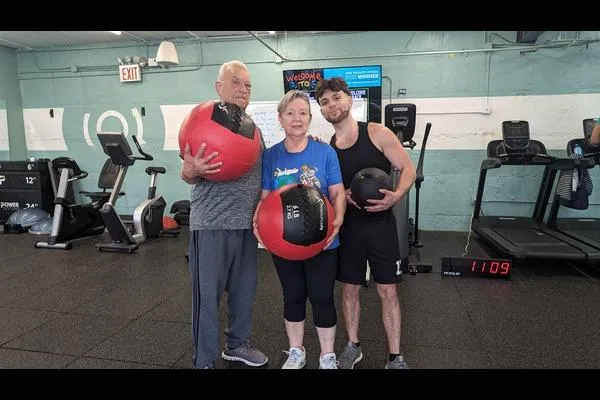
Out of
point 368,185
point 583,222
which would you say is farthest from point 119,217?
point 583,222

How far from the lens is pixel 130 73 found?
625cm

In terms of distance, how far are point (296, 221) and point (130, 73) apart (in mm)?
5728

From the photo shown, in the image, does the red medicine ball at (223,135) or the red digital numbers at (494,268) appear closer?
the red medicine ball at (223,135)

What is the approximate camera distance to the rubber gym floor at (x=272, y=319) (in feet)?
7.43

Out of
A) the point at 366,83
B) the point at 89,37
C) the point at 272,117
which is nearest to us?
the point at 272,117

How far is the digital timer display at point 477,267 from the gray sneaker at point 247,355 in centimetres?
217

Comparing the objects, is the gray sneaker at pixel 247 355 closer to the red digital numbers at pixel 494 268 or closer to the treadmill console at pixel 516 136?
the red digital numbers at pixel 494 268

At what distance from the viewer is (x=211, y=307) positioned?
6.30ft

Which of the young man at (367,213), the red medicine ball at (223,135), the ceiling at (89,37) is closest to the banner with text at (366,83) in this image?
the ceiling at (89,37)

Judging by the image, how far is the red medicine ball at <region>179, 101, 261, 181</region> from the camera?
1660 millimetres

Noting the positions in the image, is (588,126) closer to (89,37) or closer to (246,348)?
(246,348)

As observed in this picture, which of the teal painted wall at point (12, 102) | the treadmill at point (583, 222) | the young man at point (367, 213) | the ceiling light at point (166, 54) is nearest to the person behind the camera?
the young man at point (367, 213)
